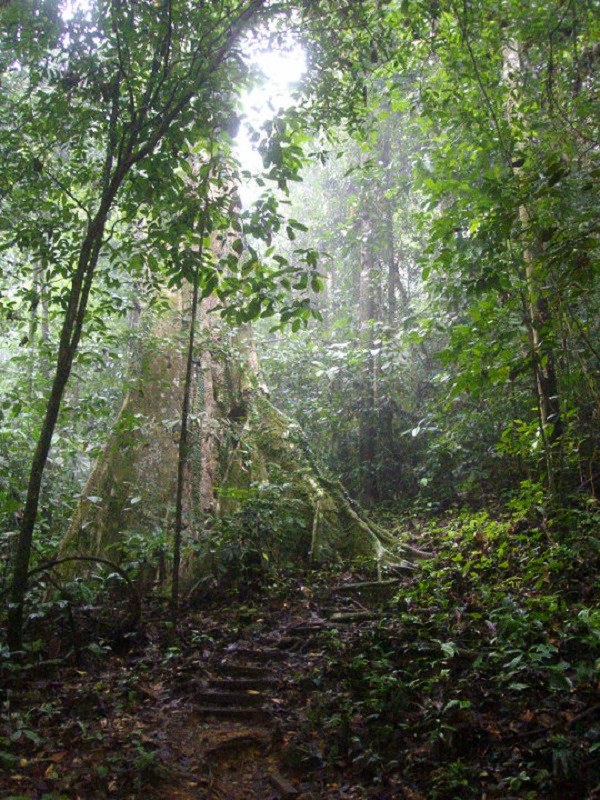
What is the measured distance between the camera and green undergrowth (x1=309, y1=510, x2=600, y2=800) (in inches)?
131

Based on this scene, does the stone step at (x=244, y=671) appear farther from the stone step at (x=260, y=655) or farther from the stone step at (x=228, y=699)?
the stone step at (x=228, y=699)

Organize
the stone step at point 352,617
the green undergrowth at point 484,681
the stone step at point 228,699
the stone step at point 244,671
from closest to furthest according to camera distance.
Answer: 1. the green undergrowth at point 484,681
2. the stone step at point 228,699
3. the stone step at point 244,671
4. the stone step at point 352,617

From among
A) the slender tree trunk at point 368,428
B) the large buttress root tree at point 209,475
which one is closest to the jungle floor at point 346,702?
the large buttress root tree at point 209,475

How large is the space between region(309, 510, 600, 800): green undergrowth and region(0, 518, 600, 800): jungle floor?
0.04 ft

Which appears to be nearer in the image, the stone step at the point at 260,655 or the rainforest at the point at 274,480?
the rainforest at the point at 274,480

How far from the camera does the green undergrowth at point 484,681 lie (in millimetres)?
3320

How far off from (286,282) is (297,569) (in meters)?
3.99

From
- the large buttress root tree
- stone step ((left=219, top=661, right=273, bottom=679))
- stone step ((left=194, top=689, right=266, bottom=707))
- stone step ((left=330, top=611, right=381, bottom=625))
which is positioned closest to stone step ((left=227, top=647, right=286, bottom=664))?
stone step ((left=219, top=661, right=273, bottom=679))

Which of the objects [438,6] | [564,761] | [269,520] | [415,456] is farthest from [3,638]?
[415,456]

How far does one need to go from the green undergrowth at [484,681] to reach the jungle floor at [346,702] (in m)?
0.01

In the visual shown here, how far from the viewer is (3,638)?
4.91 meters

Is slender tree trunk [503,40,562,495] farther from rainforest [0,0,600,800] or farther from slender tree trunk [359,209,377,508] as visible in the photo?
slender tree trunk [359,209,377,508]

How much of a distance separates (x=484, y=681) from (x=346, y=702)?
0.98 metres

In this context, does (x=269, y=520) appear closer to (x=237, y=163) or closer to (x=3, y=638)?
(x=3, y=638)
